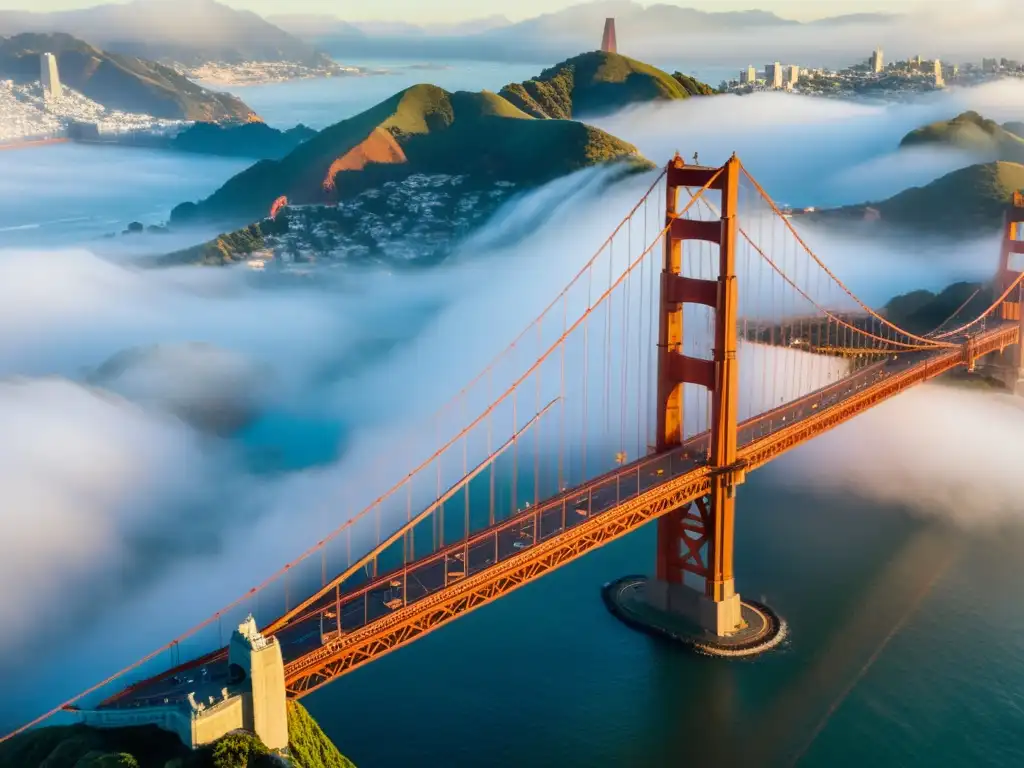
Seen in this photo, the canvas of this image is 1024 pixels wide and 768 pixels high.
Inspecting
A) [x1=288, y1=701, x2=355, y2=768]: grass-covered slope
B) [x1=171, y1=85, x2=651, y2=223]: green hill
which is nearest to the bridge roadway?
[x1=288, y1=701, x2=355, y2=768]: grass-covered slope

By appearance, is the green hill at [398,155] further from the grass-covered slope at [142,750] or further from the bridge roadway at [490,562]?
the grass-covered slope at [142,750]

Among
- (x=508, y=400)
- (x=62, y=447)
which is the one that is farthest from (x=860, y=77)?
(x=62, y=447)

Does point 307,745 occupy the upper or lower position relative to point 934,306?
upper

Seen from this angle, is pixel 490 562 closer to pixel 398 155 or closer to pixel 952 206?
pixel 952 206

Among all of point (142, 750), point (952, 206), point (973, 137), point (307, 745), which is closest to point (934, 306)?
point (952, 206)

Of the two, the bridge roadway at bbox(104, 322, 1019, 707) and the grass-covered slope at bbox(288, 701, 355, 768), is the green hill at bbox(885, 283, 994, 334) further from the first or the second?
the grass-covered slope at bbox(288, 701, 355, 768)

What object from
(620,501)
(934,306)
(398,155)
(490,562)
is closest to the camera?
(490,562)
